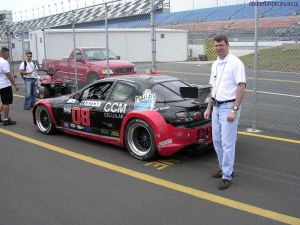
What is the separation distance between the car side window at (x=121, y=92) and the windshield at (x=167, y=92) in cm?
43

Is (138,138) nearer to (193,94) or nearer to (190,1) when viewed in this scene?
(193,94)

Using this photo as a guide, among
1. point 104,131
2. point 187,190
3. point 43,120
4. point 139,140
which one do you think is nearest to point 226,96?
point 187,190

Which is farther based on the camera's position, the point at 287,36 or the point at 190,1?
the point at 287,36

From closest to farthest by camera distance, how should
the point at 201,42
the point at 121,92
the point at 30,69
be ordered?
the point at 121,92
the point at 30,69
the point at 201,42

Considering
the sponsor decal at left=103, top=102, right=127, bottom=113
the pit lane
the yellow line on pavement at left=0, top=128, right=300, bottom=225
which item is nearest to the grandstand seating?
the sponsor decal at left=103, top=102, right=127, bottom=113

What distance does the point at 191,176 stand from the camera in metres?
5.37

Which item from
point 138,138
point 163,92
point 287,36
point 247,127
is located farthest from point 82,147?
point 287,36

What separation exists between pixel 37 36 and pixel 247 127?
18070 millimetres

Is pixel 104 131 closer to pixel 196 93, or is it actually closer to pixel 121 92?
pixel 121 92

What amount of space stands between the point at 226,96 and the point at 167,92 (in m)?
1.65

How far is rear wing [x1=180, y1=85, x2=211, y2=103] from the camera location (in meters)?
5.89

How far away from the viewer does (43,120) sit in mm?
8141

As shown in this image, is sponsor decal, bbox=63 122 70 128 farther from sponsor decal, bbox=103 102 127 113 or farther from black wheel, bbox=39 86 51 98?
black wheel, bbox=39 86 51 98

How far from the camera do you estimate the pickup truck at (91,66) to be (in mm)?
13398
